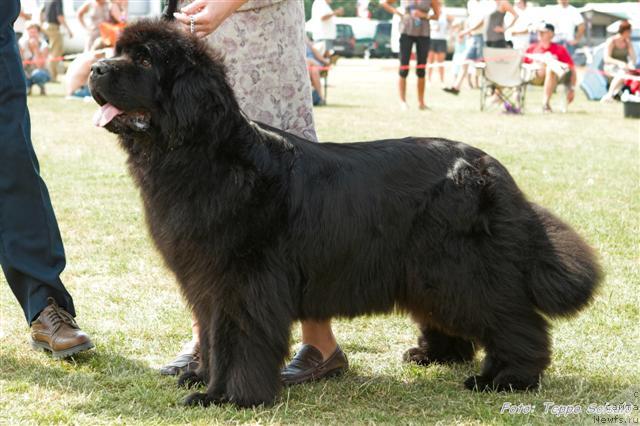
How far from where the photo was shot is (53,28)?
21.8 meters

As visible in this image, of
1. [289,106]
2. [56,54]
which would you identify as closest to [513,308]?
[289,106]

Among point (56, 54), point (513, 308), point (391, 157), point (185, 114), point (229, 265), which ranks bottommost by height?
point (56, 54)

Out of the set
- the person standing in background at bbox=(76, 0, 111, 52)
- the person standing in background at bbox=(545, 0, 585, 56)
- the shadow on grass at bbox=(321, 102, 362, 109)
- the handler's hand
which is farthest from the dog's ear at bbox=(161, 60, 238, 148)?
the person standing in background at bbox=(545, 0, 585, 56)

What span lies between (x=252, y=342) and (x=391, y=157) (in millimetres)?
949

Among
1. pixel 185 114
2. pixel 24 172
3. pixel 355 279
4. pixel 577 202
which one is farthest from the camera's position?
pixel 577 202

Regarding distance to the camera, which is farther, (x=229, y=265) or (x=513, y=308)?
(x=513, y=308)

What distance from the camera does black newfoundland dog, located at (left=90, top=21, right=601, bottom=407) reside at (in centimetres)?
310

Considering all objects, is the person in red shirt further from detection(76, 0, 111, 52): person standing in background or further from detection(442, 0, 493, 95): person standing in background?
detection(76, 0, 111, 52): person standing in background

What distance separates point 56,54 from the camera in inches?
883

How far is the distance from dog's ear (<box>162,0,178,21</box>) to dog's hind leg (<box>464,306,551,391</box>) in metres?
1.90

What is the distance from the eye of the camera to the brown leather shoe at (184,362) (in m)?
3.67

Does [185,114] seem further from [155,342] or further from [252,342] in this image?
[155,342]

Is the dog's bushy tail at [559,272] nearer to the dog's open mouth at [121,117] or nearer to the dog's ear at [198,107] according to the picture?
the dog's ear at [198,107]

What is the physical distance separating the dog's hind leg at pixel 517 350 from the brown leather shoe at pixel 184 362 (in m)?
1.24
